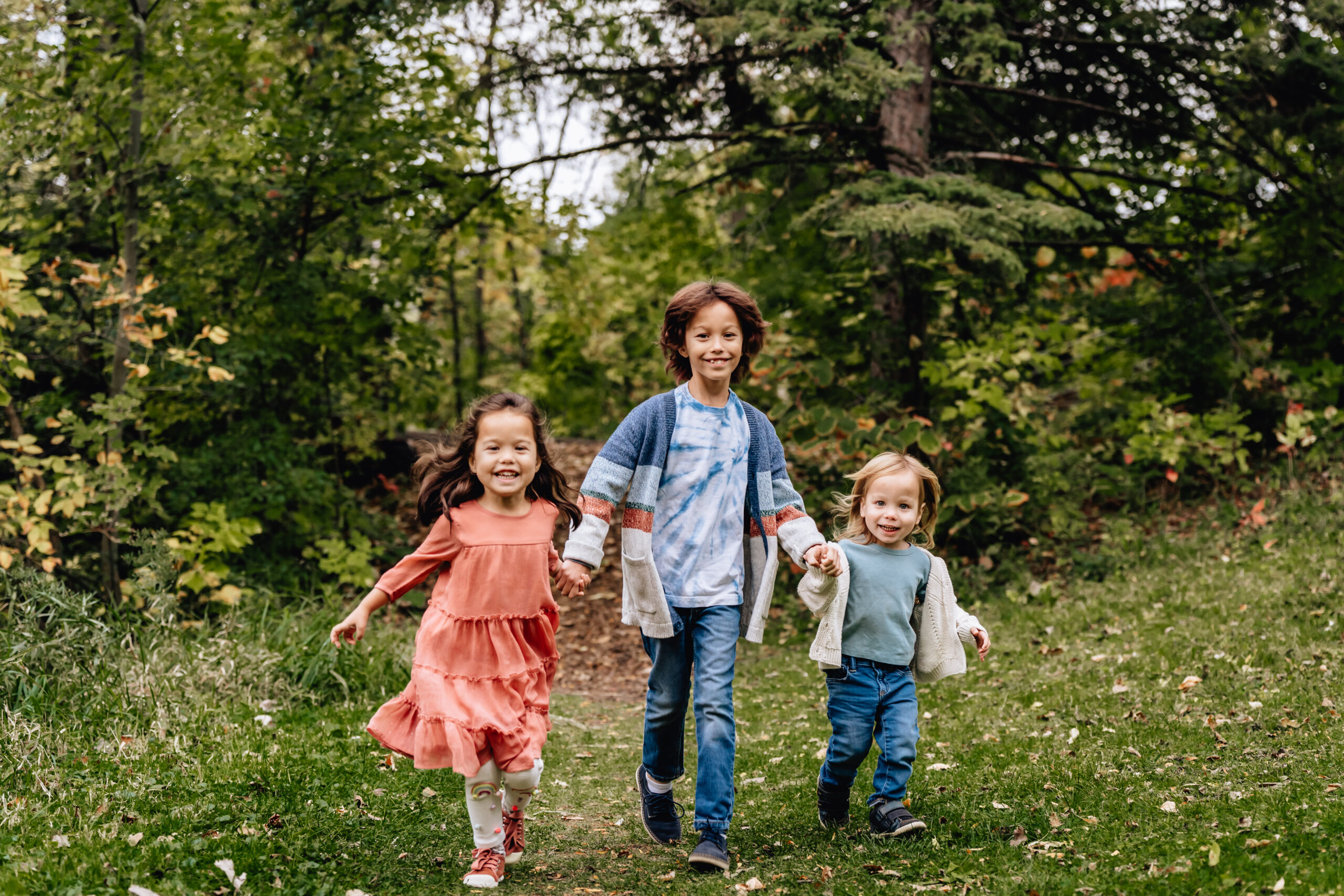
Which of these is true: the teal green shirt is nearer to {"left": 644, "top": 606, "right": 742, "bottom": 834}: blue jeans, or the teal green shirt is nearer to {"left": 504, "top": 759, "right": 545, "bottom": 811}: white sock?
{"left": 644, "top": 606, "right": 742, "bottom": 834}: blue jeans

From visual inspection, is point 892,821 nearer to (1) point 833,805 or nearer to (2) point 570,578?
(1) point 833,805

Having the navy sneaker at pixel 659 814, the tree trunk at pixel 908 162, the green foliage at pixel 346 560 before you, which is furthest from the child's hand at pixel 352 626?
the tree trunk at pixel 908 162

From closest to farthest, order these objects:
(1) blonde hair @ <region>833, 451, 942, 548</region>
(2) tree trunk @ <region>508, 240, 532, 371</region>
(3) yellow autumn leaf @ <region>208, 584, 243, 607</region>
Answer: (1) blonde hair @ <region>833, 451, 942, 548</region>
(3) yellow autumn leaf @ <region>208, 584, 243, 607</region>
(2) tree trunk @ <region>508, 240, 532, 371</region>

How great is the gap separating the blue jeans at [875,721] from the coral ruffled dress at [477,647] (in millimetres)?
1061

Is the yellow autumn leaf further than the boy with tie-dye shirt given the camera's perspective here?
Yes

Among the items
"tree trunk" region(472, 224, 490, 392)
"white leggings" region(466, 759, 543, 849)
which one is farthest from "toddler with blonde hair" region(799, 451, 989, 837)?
"tree trunk" region(472, 224, 490, 392)

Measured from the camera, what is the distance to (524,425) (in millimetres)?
3629

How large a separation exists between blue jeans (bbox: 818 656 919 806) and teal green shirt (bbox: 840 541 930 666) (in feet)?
0.17

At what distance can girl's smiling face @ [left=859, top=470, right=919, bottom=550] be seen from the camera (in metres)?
3.88

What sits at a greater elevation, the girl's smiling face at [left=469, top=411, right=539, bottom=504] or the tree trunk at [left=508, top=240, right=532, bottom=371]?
the tree trunk at [left=508, top=240, right=532, bottom=371]

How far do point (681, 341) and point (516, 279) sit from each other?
14438 millimetres

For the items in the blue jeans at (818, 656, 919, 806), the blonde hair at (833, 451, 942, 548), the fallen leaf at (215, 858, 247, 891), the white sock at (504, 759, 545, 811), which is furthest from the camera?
the blonde hair at (833, 451, 942, 548)

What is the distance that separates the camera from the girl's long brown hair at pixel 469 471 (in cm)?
367

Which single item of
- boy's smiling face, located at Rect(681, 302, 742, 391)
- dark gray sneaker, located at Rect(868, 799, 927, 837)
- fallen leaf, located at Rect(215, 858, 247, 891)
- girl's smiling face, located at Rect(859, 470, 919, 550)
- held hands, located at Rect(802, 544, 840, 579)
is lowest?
fallen leaf, located at Rect(215, 858, 247, 891)
